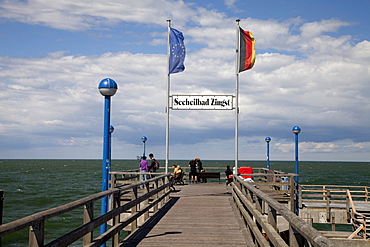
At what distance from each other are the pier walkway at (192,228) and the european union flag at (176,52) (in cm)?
620

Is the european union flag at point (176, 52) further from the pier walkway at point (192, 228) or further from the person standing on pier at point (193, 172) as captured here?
the person standing on pier at point (193, 172)

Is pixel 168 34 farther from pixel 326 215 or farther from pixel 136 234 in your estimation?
pixel 326 215

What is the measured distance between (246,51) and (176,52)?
3001mm

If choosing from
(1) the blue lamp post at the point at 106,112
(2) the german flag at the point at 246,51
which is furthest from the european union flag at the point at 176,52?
(1) the blue lamp post at the point at 106,112

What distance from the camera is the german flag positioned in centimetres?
1844

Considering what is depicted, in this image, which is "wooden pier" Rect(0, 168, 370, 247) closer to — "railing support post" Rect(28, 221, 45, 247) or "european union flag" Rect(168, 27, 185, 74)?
"railing support post" Rect(28, 221, 45, 247)

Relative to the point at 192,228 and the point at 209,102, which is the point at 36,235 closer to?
the point at 192,228

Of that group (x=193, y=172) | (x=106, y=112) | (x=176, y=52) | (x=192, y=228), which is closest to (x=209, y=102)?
(x=176, y=52)

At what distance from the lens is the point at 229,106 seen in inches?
702

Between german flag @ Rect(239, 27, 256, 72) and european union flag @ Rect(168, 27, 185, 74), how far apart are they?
2.50 metres

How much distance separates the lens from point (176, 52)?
742 inches

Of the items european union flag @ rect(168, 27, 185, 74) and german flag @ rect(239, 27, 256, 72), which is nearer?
german flag @ rect(239, 27, 256, 72)

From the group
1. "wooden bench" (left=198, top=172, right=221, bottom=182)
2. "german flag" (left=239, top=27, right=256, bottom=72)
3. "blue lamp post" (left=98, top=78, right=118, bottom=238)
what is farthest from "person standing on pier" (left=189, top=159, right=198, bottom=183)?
"blue lamp post" (left=98, top=78, right=118, bottom=238)

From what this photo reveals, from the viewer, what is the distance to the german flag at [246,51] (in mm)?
18438
